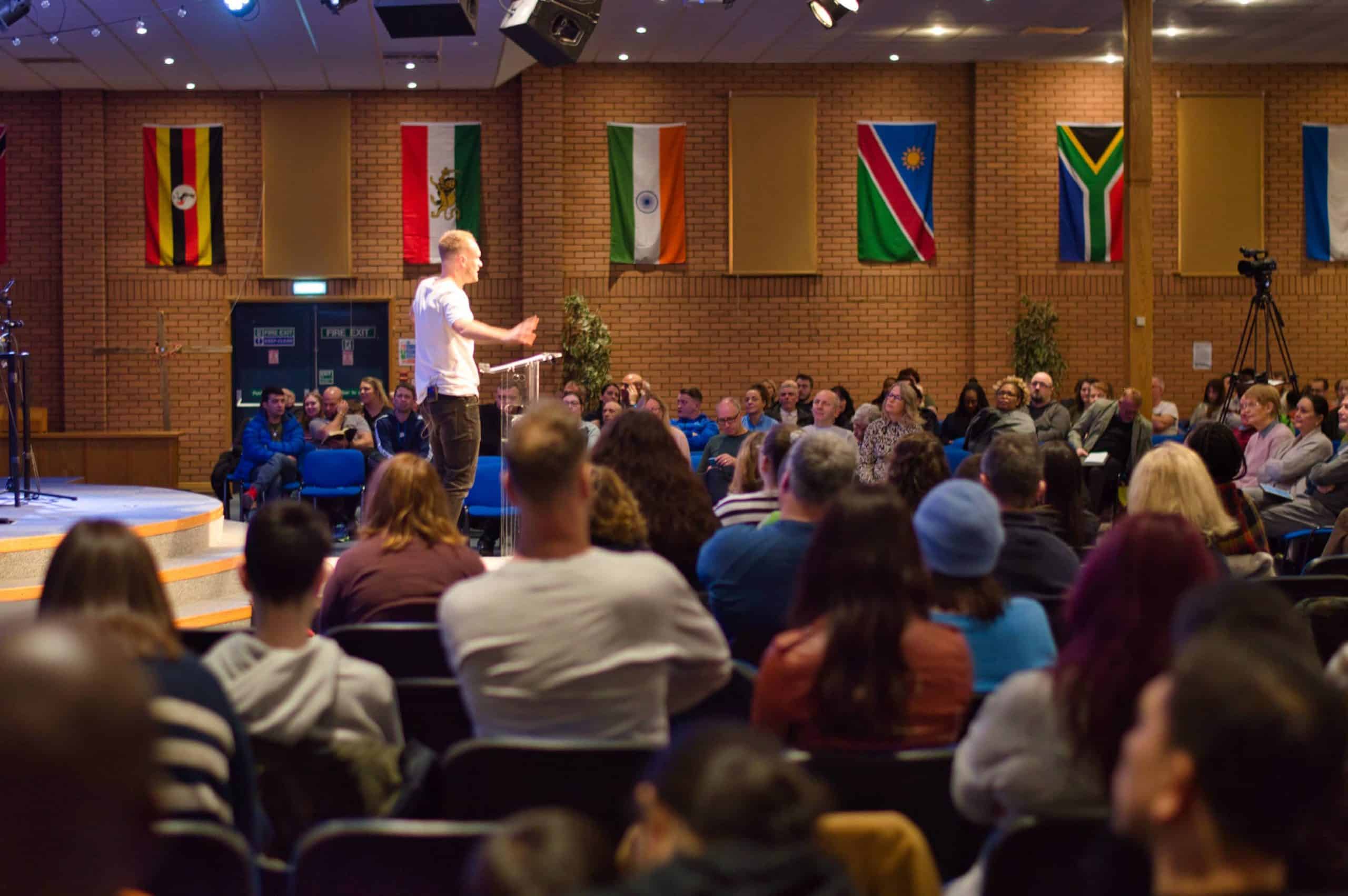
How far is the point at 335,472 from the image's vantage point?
1046cm

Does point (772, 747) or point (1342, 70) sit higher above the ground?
point (1342, 70)

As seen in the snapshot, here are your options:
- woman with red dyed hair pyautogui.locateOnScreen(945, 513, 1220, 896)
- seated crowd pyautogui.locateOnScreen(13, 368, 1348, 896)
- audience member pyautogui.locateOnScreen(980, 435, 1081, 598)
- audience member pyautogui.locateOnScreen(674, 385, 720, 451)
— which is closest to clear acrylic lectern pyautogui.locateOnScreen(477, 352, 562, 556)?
seated crowd pyautogui.locateOnScreen(13, 368, 1348, 896)

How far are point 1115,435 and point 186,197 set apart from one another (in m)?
10.0

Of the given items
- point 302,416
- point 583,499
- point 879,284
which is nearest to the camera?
point 583,499

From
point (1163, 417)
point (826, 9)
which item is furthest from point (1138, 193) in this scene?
point (826, 9)

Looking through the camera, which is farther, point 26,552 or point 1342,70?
point 1342,70

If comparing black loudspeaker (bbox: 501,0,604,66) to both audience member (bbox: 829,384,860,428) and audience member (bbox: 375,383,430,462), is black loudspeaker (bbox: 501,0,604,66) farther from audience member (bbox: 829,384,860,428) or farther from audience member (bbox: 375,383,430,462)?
audience member (bbox: 829,384,860,428)

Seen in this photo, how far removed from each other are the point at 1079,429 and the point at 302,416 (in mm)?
7897

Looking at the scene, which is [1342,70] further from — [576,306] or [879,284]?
[576,306]

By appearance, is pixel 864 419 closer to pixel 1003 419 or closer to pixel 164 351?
pixel 1003 419

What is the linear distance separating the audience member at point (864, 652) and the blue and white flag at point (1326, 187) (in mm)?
14533

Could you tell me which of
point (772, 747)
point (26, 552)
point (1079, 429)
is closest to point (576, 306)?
point (1079, 429)

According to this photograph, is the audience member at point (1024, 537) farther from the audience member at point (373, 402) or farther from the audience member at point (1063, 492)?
the audience member at point (373, 402)

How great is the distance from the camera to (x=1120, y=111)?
15.0 meters
